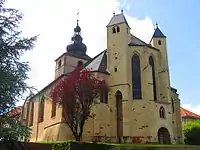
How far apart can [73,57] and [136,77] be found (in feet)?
67.3

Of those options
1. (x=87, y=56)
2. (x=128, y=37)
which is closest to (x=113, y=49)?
(x=128, y=37)

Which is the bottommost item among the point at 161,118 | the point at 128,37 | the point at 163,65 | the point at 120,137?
the point at 120,137

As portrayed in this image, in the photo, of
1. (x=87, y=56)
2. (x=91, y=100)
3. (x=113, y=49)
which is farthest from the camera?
(x=87, y=56)

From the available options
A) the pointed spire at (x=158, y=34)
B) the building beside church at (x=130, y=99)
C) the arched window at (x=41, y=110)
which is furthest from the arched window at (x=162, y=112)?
the arched window at (x=41, y=110)

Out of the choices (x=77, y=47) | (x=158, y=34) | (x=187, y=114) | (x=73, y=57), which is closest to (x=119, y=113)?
(x=158, y=34)

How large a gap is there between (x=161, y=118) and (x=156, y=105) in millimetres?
1783

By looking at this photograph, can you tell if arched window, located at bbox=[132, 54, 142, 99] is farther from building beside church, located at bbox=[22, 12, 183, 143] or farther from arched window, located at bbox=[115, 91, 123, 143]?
arched window, located at bbox=[115, 91, 123, 143]

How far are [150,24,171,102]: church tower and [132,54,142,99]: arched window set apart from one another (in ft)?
11.9

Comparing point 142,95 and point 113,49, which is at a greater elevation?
point 113,49

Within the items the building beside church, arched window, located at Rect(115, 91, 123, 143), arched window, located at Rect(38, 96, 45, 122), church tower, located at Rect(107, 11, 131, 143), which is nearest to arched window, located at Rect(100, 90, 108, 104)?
the building beside church

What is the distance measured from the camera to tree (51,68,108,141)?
112 ft

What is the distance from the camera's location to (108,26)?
147 ft

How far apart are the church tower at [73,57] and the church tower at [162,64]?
56.6ft

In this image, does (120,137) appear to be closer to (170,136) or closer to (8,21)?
(170,136)
